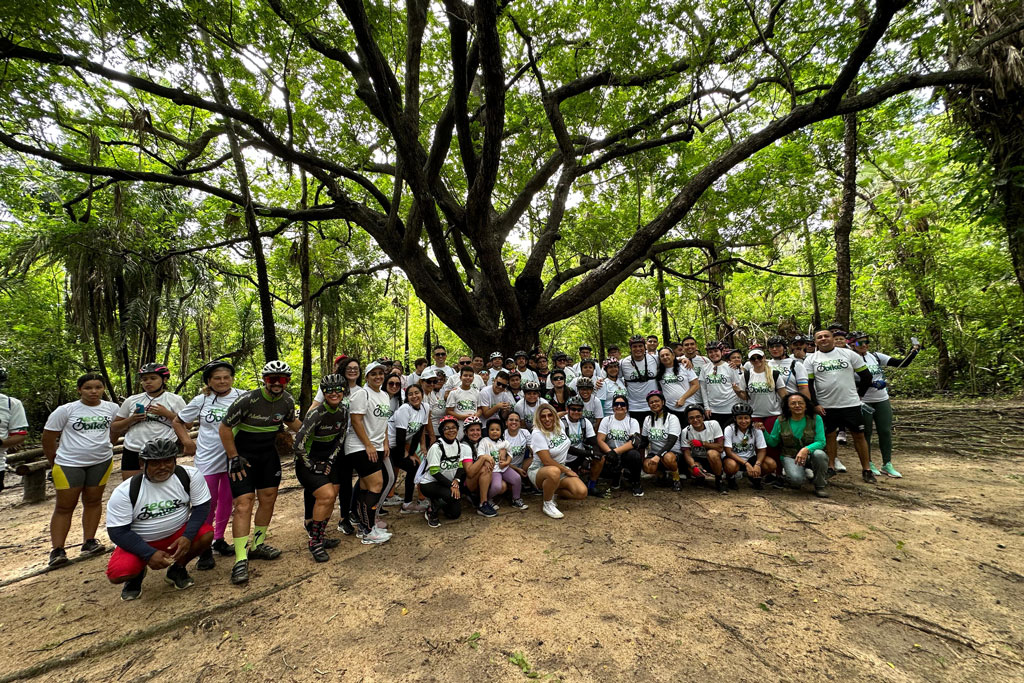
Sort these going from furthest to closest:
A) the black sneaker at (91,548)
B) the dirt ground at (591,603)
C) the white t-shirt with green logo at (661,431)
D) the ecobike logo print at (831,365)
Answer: the white t-shirt with green logo at (661,431) < the ecobike logo print at (831,365) < the black sneaker at (91,548) < the dirt ground at (591,603)

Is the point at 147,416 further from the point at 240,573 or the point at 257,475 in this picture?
the point at 240,573

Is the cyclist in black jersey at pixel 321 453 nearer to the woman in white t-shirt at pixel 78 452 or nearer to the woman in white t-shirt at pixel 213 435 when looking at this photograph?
the woman in white t-shirt at pixel 213 435

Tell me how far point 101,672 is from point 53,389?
14560 millimetres

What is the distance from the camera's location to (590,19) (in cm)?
678

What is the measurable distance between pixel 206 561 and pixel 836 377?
7.77 m

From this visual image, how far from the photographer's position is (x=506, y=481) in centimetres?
522

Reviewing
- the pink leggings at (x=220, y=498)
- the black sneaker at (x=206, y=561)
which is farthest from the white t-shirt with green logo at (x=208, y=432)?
the black sneaker at (x=206, y=561)

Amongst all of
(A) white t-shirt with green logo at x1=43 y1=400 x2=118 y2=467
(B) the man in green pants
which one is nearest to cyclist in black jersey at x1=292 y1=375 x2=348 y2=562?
(A) white t-shirt with green logo at x1=43 y1=400 x2=118 y2=467

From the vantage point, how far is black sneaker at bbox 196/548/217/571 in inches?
148

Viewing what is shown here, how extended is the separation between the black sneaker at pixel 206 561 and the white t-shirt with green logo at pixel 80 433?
1435mm

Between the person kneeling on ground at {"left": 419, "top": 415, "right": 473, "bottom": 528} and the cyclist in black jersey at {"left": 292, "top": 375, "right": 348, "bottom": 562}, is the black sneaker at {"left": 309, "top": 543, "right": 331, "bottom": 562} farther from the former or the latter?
the person kneeling on ground at {"left": 419, "top": 415, "right": 473, "bottom": 528}

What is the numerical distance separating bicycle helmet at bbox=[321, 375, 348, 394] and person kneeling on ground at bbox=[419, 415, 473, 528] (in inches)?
53.9

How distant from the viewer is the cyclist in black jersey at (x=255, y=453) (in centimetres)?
360

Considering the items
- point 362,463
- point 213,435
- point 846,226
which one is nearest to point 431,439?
point 362,463
